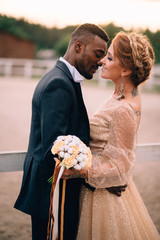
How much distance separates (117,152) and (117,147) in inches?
1.5

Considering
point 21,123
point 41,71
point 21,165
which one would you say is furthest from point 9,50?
point 21,165

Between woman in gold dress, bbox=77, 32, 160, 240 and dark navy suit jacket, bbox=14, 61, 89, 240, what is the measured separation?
135 millimetres

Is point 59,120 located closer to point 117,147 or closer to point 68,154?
point 68,154

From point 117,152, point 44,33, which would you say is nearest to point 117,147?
point 117,152

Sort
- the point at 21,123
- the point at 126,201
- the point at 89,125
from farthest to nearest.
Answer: the point at 21,123, the point at 126,201, the point at 89,125

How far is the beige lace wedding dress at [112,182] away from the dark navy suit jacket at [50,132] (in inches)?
5.0

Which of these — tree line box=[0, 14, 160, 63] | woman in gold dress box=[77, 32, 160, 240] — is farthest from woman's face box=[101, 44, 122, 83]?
tree line box=[0, 14, 160, 63]

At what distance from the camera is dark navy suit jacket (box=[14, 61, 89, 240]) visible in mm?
1848

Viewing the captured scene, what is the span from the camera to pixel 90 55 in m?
2.22

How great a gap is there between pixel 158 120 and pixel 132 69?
8.04 metres

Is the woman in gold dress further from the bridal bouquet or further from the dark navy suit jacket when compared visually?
the bridal bouquet

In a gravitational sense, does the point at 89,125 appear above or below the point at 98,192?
above

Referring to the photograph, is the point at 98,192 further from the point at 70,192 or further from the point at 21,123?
the point at 21,123

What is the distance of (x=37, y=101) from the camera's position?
1997mm
